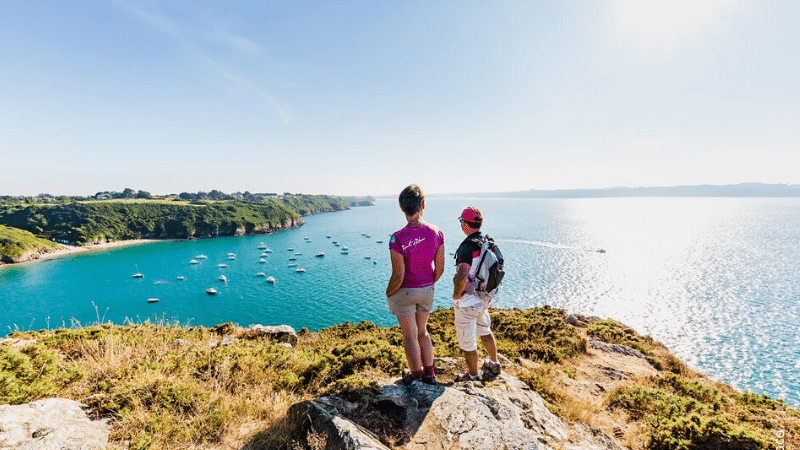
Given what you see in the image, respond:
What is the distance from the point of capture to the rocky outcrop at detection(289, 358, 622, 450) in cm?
359

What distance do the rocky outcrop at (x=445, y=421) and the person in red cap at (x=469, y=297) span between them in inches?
26.4

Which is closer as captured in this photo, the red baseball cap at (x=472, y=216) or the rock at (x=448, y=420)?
the rock at (x=448, y=420)

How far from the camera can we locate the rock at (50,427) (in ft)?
10.0

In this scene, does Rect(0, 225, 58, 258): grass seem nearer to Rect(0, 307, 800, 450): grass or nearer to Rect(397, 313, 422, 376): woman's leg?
Rect(0, 307, 800, 450): grass

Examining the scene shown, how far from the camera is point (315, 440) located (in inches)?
140

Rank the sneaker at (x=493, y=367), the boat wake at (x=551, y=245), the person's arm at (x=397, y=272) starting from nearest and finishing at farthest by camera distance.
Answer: the person's arm at (x=397, y=272) < the sneaker at (x=493, y=367) < the boat wake at (x=551, y=245)

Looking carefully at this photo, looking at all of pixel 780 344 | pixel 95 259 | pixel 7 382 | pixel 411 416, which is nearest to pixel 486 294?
pixel 411 416

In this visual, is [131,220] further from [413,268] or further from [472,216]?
[472,216]

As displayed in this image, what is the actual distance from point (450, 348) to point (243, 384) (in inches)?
239

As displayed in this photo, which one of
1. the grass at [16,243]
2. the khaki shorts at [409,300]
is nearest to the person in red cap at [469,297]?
the khaki shorts at [409,300]

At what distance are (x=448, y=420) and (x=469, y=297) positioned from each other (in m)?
1.98

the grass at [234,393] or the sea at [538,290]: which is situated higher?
the grass at [234,393]

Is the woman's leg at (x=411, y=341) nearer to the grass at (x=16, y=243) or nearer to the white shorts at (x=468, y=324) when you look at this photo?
the white shorts at (x=468, y=324)

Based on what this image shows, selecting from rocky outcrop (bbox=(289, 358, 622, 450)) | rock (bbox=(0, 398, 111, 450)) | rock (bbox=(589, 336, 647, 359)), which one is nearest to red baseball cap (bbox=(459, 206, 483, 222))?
rocky outcrop (bbox=(289, 358, 622, 450))
